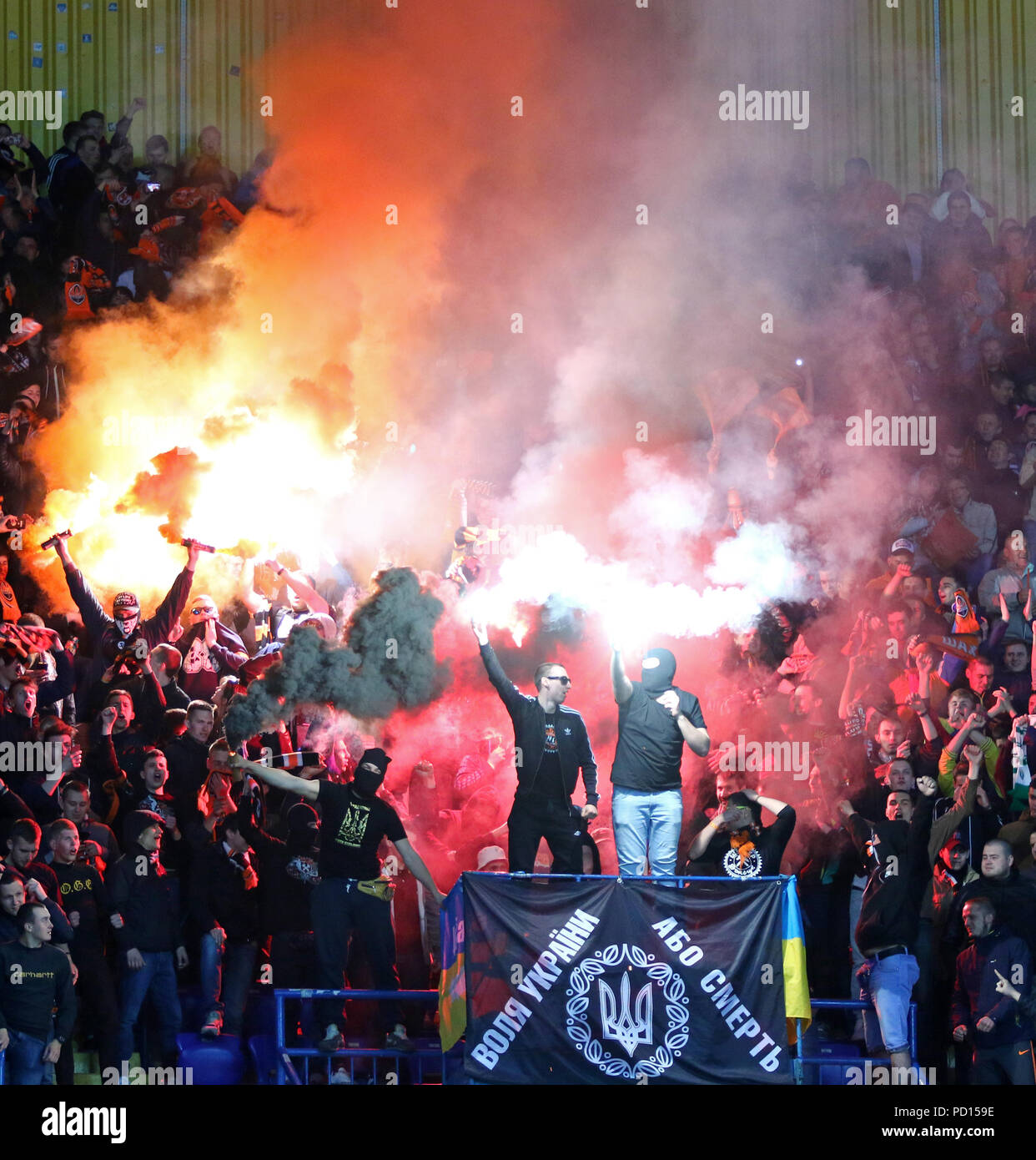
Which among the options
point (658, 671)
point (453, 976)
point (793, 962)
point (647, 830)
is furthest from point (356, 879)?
point (793, 962)

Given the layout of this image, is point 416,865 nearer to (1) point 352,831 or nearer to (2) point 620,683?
(1) point 352,831

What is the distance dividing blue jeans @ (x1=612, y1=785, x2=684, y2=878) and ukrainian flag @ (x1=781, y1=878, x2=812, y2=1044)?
145 cm

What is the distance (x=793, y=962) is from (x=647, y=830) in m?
1.74

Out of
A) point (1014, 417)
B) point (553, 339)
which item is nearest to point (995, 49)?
point (1014, 417)

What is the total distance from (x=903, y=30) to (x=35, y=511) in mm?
7013

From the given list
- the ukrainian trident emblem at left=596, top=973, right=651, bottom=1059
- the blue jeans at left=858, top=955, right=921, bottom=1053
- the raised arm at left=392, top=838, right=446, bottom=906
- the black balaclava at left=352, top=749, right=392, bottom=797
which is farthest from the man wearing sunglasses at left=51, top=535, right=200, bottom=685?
the blue jeans at left=858, top=955, right=921, bottom=1053

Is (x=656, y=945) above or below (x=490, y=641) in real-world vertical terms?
below

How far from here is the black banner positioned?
6809 mm

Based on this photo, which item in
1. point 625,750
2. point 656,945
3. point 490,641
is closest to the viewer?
point 656,945

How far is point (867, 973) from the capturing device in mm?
7844

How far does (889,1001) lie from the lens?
297 inches

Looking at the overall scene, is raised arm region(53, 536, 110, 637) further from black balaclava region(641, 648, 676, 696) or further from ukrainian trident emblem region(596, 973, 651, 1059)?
ukrainian trident emblem region(596, 973, 651, 1059)

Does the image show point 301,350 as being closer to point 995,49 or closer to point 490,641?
point 490,641

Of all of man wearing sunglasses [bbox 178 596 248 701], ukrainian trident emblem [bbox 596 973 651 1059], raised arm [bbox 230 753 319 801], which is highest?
man wearing sunglasses [bbox 178 596 248 701]
